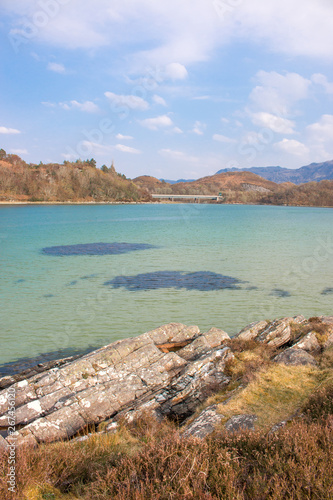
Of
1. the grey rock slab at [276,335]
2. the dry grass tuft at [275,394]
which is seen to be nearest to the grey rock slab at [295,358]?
the dry grass tuft at [275,394]

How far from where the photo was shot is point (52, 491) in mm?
4258

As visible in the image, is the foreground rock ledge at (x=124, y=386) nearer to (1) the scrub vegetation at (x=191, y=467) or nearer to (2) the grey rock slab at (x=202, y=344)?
(2) the grey rock slab at (x=202, y=344)

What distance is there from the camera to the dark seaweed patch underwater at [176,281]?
74.0 feet

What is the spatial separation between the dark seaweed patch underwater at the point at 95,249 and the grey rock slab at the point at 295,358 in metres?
27.4

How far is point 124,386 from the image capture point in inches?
344

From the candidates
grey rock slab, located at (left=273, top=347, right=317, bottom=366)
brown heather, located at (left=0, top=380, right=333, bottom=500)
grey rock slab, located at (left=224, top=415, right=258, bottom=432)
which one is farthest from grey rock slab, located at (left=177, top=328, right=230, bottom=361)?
brown heather, located at (left=0, top=380, right=333, bottom=500)

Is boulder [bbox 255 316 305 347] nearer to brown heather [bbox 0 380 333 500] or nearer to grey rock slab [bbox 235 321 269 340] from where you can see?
grey rock slab [bbox 235 321 269 340]

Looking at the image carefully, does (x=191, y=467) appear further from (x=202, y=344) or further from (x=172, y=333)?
(x=172, y=333)

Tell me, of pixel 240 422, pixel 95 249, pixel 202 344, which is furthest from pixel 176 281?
pixel 240 422

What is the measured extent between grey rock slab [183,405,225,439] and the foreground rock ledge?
0.07 ft

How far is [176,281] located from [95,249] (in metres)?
17.2

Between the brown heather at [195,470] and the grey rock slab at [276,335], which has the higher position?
the brown heather at [195,470]

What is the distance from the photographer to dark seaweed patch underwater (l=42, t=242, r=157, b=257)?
117 feet

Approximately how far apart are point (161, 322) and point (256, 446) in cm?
1210
